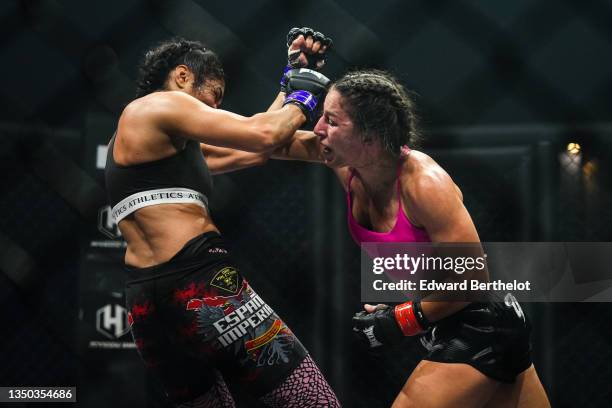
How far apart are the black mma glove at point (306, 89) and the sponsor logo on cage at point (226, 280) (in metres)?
0.42

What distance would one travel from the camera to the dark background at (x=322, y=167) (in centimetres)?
205

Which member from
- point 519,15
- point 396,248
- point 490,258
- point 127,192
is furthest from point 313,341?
point 519,15

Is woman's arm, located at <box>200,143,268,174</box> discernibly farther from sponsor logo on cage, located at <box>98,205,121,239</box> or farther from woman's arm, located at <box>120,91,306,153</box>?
sponsor logo on cage, located at <box>98,205,121,239</box>

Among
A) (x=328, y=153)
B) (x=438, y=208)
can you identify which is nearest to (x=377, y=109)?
(x=328, y=153)

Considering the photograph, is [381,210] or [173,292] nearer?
[173,292]

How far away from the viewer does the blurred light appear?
2.24 m

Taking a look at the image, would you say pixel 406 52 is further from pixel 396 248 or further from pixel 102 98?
pixel 102 98

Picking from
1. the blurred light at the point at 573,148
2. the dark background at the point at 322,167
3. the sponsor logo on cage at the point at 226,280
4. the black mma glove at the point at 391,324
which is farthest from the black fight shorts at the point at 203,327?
the blurred light at the point at 573,148

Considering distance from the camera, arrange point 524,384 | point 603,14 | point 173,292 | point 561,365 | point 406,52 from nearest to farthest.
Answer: point 173,292 → point 524,384 → point 603,14 → point 406,52 → point 561,365

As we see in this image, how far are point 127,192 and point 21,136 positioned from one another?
995 mm

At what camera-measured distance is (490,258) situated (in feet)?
6.95

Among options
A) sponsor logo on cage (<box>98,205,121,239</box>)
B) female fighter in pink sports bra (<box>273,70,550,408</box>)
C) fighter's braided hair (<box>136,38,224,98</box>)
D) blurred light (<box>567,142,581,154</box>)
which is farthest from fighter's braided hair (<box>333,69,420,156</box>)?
sponsor logo on cage (<box>98,205,121,239</box>)

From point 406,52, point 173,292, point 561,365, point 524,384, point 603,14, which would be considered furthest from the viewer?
point 561,365

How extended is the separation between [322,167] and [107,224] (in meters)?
0.74
